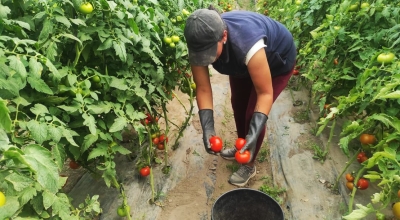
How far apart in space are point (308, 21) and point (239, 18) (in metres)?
1.53

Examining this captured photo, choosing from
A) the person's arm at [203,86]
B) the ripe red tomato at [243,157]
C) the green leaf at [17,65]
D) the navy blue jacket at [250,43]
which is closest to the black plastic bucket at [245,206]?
the ripe red tomato at [243,157]

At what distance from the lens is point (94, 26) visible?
1787 mm

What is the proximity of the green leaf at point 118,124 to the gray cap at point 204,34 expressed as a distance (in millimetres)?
551

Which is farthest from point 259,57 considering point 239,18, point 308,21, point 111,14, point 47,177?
point 308,21

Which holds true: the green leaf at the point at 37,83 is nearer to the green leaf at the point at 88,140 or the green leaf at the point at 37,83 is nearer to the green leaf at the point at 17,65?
the green leaf at the point at 17,65

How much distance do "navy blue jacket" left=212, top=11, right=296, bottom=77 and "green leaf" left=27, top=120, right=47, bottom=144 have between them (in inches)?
42.6

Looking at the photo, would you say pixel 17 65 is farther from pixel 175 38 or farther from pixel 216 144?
pixel 216 144

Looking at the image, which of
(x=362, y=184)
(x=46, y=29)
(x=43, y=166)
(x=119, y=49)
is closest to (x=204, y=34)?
(x=119, y=49)

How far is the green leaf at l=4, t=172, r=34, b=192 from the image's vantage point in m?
1.11

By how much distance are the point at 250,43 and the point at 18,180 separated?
1.34 metres

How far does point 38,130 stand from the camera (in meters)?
1.41

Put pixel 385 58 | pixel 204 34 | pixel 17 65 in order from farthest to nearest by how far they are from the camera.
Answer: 1. pixel 385 58
2. pixel 204 34
3. pixel 17 65

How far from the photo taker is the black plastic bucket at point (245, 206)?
1958 mm

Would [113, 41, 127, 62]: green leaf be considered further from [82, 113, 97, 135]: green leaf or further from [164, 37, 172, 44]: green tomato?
[164, 37, 172, 44]: green tomato
